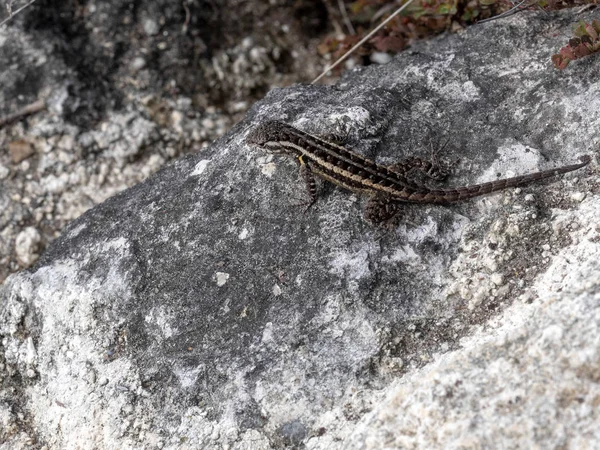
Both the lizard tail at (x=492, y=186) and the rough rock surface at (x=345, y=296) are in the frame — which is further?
the lizard tail at (x=492, y=186)

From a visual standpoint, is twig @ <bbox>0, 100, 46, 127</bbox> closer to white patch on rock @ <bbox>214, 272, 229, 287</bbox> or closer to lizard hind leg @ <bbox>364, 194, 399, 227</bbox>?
white patch on rock @ <bbox>214, 272, 229, 287</bbox>

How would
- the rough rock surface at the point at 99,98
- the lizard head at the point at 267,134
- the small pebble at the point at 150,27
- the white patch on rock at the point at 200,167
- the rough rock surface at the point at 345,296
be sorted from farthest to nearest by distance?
the small pebble at the point at 150,27 < the rough rock surface at the point at 99,98 < the white patch on rock at the point at 200,167 < the lizard head at the point at 267,134 < the rough rock surface at the point at 345,296

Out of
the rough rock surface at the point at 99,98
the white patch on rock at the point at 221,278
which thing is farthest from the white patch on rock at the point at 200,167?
the rough rock surface at the point at 99,98

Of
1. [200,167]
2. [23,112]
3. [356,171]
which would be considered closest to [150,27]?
[23,112]

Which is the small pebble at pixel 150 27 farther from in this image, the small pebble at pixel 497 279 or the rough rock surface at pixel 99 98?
the small pebble at pixel 497 279

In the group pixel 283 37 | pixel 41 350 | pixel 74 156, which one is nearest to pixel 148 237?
pixel 41 350

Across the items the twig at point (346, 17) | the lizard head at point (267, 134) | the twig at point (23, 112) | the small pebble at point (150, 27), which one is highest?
the twig at point (23, 112)

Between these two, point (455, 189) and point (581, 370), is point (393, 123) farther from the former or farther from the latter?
point (581, 370)
